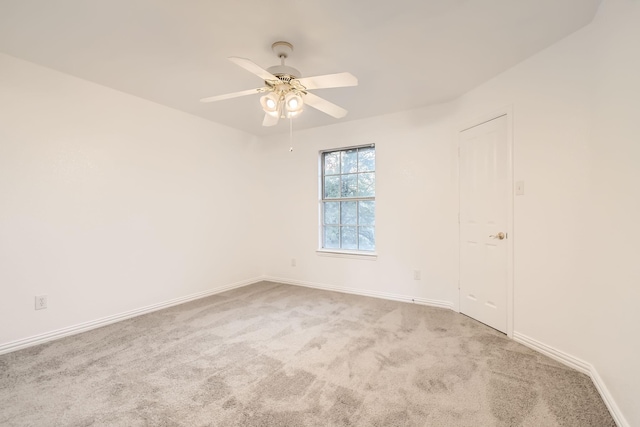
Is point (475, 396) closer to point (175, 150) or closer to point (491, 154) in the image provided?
point (491, 154)

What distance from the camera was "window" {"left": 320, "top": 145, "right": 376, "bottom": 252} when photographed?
3.82 metres

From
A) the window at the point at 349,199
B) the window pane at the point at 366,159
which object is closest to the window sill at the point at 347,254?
the window at the point at 349,199

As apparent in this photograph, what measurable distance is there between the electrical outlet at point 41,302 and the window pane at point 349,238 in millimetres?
3243

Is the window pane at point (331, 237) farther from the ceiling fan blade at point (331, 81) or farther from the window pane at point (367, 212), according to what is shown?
the ceiling fan blade at point (331, 81)

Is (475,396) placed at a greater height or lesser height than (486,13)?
lesser

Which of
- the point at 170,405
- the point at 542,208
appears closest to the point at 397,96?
the point at 542,208

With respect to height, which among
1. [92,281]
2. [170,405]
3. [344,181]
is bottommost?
[170,405]

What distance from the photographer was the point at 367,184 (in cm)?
384

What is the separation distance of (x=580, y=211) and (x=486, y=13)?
1508 mm

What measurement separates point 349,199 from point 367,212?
0.33 meters

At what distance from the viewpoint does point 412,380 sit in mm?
1785

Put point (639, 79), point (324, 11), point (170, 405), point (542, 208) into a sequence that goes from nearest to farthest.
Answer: point (639, 79) < point (170, 405) < point (324, 11) < point (542, 208)

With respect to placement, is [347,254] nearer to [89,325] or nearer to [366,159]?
[366,159]

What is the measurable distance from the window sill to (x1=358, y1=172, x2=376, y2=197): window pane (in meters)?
0.82
